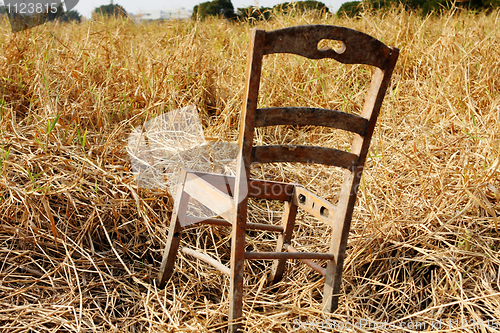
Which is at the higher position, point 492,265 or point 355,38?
point 355,38

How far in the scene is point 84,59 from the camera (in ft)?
10.5

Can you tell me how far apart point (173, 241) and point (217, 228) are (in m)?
0.47

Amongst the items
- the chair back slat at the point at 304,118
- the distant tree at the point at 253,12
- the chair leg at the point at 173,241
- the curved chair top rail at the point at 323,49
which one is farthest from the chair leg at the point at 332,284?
the distant tree at the point at 253,12

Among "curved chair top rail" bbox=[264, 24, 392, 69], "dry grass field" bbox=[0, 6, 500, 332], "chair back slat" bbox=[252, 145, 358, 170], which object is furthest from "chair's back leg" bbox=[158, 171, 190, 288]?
"curved chair top rail" bbox=[264, 24, 392, 69]

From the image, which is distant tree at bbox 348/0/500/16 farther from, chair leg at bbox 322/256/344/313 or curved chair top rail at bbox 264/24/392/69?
chair leg at bbox 322/256/344/313

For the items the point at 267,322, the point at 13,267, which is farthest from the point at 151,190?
the point at 267,322

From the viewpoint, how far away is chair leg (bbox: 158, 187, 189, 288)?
2.03 meters

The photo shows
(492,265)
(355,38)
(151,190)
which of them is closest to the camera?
(355,38)

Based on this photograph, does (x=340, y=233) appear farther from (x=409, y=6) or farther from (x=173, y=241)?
(x=409, y=6)

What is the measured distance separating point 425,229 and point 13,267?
216 centimetres

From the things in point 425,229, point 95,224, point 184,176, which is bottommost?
point 95,224

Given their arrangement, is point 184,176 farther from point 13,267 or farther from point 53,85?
point 53,85

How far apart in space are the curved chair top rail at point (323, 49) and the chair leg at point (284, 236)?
0.92m

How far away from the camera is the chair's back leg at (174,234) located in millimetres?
2025
